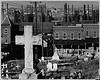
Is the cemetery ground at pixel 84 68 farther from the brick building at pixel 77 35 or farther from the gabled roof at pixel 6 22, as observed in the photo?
the gabled roof at pixel 6 22

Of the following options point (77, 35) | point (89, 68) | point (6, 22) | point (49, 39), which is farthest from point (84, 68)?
point (6, 22)

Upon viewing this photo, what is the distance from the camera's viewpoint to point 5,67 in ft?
24.1

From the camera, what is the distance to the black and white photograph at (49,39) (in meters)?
7.22

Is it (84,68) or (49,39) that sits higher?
(49,39)

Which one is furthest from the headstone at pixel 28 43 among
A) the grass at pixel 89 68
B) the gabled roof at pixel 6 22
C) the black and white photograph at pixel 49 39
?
the grass at pixel 89 68

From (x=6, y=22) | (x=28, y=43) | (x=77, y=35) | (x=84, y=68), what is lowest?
(x=84, y=68)

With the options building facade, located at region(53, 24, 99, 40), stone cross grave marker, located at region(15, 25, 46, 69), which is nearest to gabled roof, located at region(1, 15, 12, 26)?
stone cross grave marker, located at region(15, 25, 46, 69)

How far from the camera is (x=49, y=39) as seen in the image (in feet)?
23.9

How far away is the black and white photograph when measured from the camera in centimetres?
722

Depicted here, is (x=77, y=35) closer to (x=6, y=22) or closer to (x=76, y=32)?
(x=76, y=32)

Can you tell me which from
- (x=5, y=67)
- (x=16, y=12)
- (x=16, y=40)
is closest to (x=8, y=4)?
(x=16, y=12)

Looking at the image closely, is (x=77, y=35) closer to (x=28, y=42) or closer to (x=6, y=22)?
(x=28, y=42)

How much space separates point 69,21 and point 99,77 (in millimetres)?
1106

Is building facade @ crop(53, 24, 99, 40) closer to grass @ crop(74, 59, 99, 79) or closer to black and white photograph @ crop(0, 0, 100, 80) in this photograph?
black and white photograph @ crop(0, 0, 100, 80)
